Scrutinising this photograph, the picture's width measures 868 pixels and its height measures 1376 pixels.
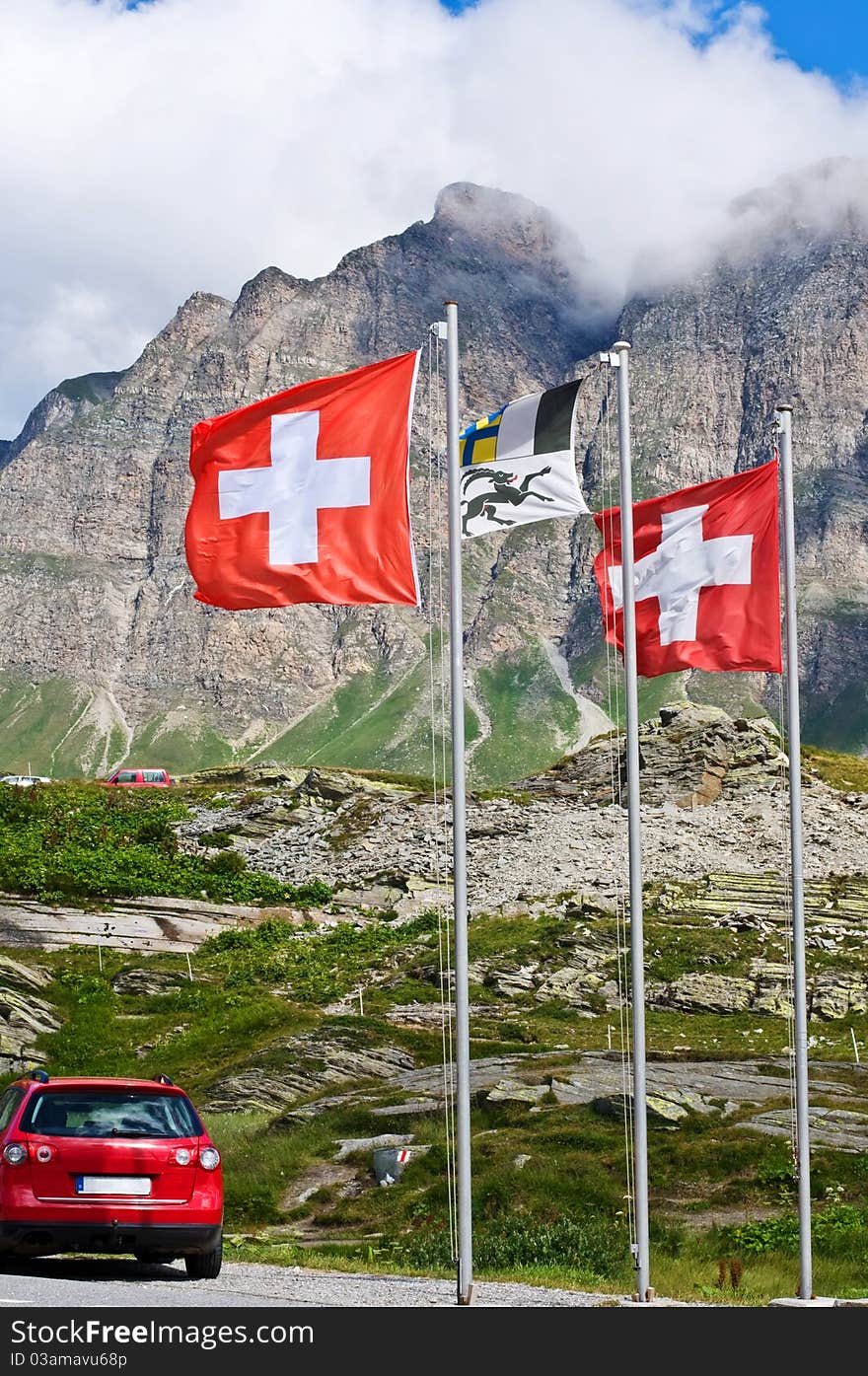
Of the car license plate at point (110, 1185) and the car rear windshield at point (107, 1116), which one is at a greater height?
the car rear windshield at point (107, 1116)

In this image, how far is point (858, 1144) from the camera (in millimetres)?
29906

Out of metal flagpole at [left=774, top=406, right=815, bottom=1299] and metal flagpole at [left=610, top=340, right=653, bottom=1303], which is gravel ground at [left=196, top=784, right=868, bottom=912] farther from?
metal flagpole at [left=610, top=340, right=653, bottom=1303]

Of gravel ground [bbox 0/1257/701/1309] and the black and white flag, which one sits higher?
the black and white flag

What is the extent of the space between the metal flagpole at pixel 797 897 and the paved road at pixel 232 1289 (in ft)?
9.20

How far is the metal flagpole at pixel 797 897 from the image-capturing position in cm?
1908

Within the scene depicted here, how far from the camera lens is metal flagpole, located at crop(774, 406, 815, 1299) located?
19078mm

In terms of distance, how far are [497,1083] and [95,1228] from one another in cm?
2059

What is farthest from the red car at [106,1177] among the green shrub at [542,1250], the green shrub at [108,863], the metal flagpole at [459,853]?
the green shrub at [108,863]

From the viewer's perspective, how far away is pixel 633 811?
66.2ft

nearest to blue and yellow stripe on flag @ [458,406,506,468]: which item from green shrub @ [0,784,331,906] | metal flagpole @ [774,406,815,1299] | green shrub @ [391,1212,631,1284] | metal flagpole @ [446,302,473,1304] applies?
metal flagpole @ [446,302,473,1304]

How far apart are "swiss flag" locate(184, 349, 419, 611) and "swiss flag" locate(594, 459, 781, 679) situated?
4043 mm

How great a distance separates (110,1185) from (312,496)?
849 centimetres

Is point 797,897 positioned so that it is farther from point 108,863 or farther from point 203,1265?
point 108,863

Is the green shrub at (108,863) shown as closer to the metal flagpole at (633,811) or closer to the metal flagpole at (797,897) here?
the metal flagpole at (633,811)
